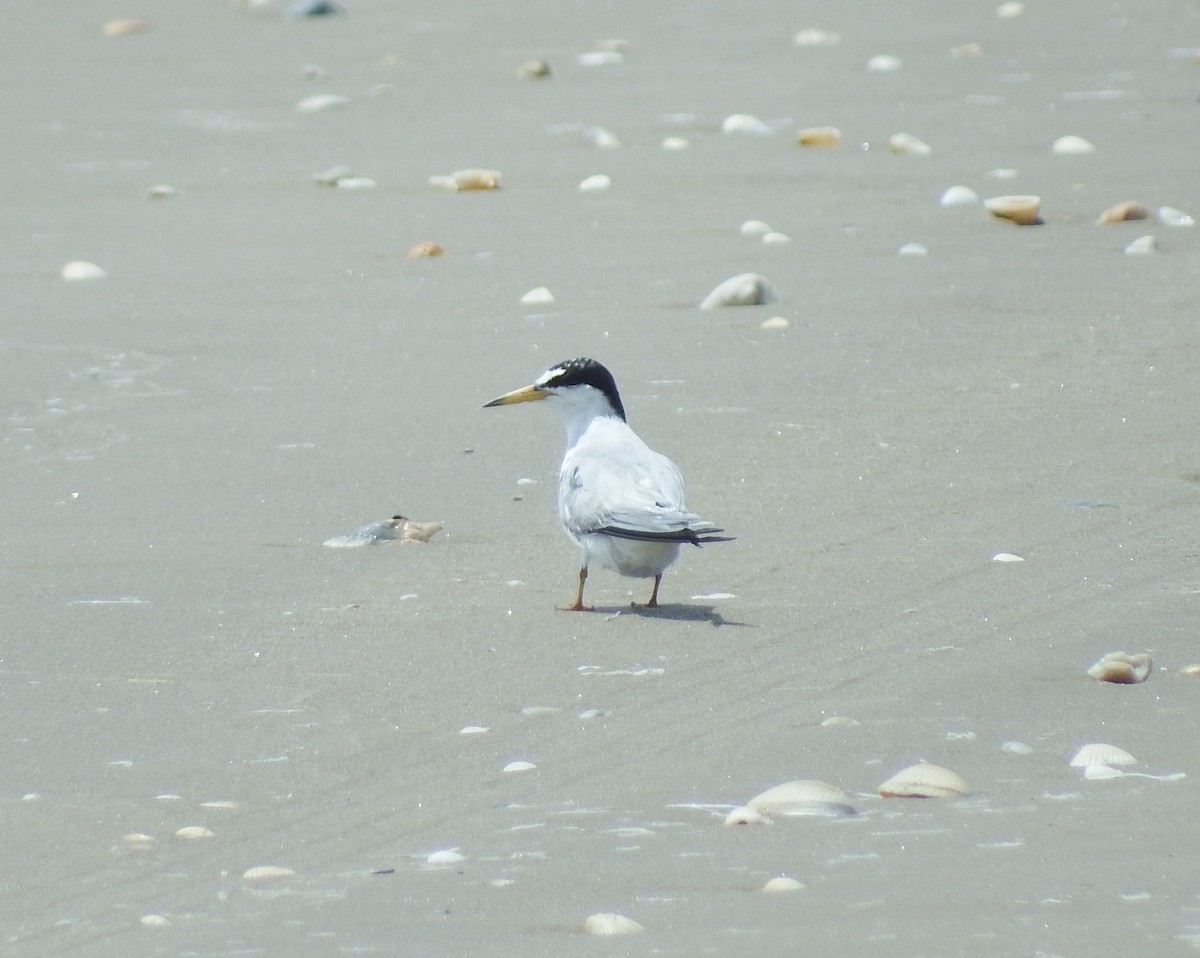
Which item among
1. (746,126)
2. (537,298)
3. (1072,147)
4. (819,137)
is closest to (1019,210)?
(1072,147)

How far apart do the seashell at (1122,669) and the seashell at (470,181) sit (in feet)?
17.5

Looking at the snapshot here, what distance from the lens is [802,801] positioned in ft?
11.2

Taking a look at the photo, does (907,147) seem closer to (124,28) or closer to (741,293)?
(741,293)

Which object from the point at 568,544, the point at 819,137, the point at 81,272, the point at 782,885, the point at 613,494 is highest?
the point at 782,885

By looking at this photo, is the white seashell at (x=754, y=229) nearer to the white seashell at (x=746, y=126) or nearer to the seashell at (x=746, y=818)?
the white seashell at (x=746, y=126)

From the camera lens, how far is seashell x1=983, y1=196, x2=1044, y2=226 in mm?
8133

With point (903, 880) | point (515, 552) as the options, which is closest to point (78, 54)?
point (515, 552)

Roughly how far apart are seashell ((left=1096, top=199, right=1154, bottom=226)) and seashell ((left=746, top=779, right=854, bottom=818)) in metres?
5.10

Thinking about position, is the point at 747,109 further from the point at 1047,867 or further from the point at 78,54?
the point at 1047,867

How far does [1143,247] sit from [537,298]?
218 cm

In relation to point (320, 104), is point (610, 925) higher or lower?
higher

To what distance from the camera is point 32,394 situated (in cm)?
645

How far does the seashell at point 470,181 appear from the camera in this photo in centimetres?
899

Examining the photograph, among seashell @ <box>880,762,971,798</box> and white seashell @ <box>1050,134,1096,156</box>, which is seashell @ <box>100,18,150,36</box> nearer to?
white seashell @ <box>1050,134,1096,156</box>
